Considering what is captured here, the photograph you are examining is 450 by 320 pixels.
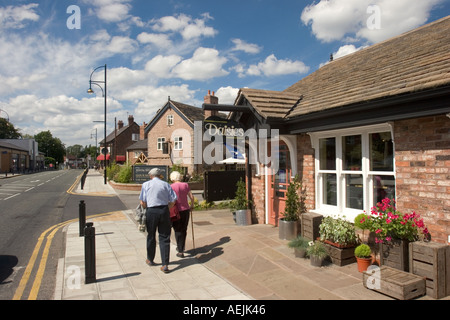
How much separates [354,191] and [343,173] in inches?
16.1

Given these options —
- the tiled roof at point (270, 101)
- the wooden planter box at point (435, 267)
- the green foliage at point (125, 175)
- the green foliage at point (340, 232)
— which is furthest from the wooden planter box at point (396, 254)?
the green foliage at point (125, 175)

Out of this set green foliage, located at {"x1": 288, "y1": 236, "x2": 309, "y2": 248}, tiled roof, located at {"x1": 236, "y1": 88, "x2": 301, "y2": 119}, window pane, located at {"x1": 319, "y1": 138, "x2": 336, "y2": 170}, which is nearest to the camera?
green foliage, located at {"x1": 288, "y1": 236, "x2": 309, "y2": 248}

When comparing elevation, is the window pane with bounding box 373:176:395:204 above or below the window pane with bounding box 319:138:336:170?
below

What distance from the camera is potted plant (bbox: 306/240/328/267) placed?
16.6 feet

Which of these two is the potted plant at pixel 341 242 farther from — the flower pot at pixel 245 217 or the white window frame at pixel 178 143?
the white window frame at pixel 178 143

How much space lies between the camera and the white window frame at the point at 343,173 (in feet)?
17.7

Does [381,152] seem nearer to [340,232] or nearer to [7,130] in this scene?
[340,232]

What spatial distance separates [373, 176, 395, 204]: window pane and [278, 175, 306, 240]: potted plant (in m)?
1.77

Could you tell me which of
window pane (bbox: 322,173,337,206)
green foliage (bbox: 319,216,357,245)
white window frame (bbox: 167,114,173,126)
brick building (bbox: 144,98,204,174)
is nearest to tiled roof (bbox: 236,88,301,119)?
window pane (bbox: 322,173,337,206)

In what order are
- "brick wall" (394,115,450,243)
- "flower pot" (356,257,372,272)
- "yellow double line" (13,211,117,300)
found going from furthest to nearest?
"flower pot" (356,257,372,272), "yellow double line" (13,211,117,300), "brick wall" (394,115,450,243)

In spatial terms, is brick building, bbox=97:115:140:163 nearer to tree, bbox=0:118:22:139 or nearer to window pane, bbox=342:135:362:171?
tree, bbox=0:118:22:139

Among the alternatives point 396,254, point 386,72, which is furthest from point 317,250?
point 386,72

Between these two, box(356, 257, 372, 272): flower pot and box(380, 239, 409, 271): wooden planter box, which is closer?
box(380, 239, 409, 271): wooden planter box

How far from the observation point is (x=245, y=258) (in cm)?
573
